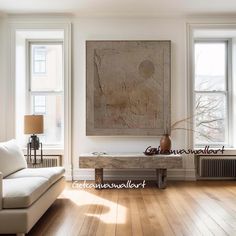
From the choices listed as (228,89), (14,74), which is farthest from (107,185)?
(228,89)

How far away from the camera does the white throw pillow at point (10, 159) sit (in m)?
3.27

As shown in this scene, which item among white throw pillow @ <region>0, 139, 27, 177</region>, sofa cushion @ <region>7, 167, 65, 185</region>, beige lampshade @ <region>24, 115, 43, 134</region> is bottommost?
sofa cushion @ <region>7, 167, 65, 185</region>

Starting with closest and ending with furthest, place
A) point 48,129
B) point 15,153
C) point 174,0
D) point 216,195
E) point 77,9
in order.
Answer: point 15,153, point 216,195, point 174,0, point 77,9, point 48,129

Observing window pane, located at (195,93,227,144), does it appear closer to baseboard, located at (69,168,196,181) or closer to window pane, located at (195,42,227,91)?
window pane, located at (195,42,227,91)

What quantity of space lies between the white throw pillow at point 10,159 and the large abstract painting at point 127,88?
1446 mm

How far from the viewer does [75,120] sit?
4.95 meters

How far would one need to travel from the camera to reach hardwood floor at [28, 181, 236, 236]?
2.76 metres

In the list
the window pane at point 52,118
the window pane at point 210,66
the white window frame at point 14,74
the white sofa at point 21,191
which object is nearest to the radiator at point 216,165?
the window pane at point 210,66

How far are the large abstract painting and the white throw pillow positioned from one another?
1.45 metres

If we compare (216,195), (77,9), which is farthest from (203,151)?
(77,9)

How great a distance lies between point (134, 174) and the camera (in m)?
4.93

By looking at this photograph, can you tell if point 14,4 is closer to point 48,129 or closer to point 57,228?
point 48,129

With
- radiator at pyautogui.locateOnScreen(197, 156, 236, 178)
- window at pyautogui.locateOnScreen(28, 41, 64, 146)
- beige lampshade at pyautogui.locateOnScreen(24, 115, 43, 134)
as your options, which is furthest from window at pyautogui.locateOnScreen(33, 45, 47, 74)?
radiator at pyautogui.locateOnScreen(197, 156, 236, 178)

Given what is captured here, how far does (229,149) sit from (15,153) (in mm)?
3592
